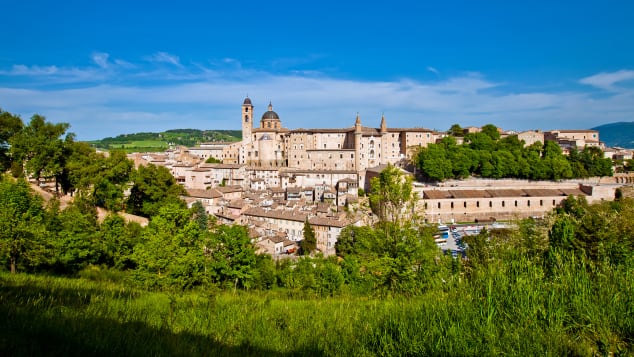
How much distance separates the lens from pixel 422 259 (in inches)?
415

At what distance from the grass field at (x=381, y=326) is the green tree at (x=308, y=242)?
29.8 m

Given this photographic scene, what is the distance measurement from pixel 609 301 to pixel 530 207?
51.6 m

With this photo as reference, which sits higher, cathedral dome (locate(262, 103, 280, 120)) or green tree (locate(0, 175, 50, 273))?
cathedral dome (locate(262, 103, 280, 120))

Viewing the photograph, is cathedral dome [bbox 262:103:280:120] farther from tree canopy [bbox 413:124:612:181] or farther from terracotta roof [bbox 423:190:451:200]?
terracotta roof [bbox 423:190:451:200]

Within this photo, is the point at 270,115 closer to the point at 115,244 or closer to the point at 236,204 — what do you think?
the point at 236,204

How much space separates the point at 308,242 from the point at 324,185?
66.1ft

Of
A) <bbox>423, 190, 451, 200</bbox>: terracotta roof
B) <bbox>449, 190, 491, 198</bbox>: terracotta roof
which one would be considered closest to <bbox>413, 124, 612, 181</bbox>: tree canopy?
<bbox>449, 190, 491, 198</bbox>: terracotta roof

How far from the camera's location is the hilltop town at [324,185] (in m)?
40.4

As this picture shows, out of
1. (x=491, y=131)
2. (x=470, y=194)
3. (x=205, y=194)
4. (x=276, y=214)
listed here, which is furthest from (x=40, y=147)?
(x=491, y=131)

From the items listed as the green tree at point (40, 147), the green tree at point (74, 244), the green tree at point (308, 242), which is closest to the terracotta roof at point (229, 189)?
the green tree at point (308, 242)

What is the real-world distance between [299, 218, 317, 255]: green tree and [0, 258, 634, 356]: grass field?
29.8 m

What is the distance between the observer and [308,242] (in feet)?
116

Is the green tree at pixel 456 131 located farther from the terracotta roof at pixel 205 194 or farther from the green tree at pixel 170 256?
the green tree at pixel 170 256

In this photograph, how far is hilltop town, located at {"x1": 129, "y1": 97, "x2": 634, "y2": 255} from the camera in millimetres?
40375
